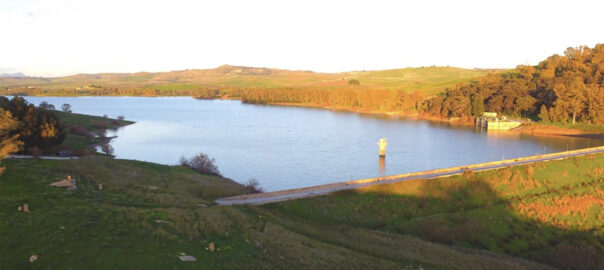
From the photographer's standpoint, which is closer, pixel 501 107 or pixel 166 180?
pixel 166 180

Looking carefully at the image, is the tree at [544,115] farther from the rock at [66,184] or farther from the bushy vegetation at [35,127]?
the rock at [66,184]

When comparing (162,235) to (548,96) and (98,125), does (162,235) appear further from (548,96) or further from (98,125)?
(548,96)

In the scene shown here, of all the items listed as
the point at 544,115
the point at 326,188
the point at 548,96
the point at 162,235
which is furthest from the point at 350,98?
the point at 162,235

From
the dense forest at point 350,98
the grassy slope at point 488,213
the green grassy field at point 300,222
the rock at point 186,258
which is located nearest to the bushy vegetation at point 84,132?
the green grassy field at point 300,222

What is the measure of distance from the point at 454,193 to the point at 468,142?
146ft

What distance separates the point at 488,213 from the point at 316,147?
36584 mm

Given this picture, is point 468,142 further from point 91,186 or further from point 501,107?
point 91,186

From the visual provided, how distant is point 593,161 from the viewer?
4256 centimetres

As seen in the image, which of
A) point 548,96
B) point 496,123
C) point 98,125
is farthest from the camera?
point 548,96

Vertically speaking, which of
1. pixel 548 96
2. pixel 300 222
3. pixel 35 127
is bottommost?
pixel 300 222

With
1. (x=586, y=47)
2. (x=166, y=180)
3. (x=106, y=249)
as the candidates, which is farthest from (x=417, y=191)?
(x=586, y=47)

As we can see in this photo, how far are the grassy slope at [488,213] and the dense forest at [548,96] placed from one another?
63438 millimetres

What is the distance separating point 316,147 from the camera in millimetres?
64188

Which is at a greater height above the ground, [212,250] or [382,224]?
[212,250]
